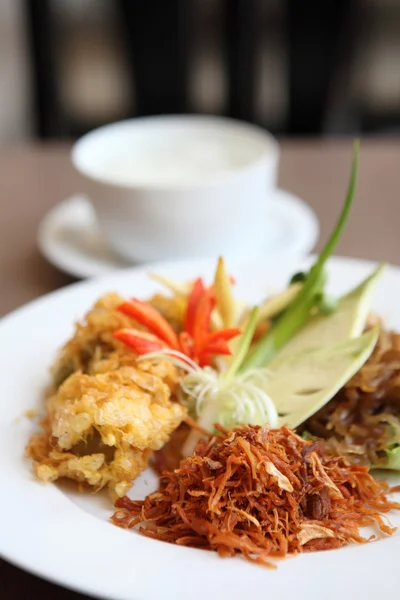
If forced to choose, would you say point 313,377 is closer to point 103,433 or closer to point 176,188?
Answer: point 103,433

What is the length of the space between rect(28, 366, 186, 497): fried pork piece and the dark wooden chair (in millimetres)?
3606

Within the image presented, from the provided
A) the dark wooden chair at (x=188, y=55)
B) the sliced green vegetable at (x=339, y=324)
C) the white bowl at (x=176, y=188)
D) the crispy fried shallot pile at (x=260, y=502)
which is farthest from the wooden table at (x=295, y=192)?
the dark wooden chair at (x=188, y=55)

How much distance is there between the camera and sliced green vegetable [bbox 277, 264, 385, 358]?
1624 mm

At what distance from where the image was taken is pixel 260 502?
122 centimetres

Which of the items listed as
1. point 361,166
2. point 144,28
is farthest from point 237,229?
point 144,28

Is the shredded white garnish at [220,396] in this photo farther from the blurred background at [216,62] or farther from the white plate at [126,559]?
the blurred background at [216,62]

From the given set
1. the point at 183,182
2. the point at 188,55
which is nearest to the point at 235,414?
the point at 183,182

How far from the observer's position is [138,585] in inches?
40.3

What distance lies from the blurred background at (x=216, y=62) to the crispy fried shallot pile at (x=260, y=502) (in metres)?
3.70

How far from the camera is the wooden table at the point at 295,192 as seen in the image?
7.25 ft

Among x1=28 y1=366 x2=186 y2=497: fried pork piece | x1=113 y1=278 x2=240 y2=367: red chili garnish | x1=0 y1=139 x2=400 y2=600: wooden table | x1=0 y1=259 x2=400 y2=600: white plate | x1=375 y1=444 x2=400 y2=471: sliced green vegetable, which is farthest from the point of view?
x1=0 y1=139 x2=400 y2=600: wooden table

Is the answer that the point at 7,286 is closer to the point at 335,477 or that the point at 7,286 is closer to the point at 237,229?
the point at 237,229

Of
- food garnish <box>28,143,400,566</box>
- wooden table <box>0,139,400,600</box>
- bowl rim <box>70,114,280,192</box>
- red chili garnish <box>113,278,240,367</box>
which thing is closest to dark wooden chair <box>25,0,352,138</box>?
wooden table <box>0,139,400,600</box>

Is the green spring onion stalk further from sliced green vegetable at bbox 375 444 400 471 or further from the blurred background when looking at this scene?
the blurred background
